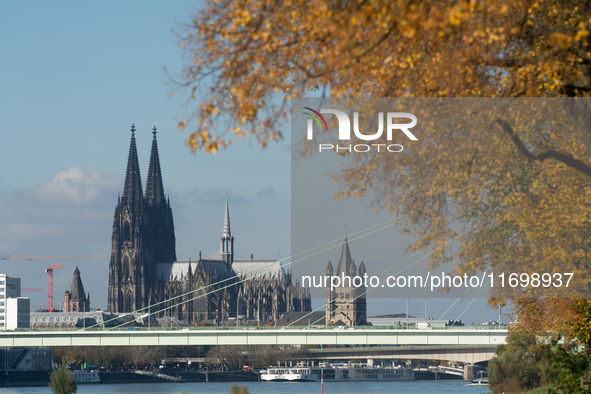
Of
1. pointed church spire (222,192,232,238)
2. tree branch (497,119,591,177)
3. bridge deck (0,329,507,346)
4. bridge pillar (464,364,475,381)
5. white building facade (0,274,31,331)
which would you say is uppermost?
pointed church spire (222,192,232,238)

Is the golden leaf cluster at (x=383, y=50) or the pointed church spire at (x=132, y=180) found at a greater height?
the pointed church spire at (x=132, y=180)

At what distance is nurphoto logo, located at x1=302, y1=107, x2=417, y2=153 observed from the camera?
13189mm

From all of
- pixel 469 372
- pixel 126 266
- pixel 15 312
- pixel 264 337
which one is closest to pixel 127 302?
pixel 126 266

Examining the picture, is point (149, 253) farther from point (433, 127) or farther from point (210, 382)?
point (433, 127)

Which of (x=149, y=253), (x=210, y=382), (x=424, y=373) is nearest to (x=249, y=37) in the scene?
(x=210, y=382)

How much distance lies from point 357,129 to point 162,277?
148m

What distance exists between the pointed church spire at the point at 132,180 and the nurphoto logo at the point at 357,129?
14459 cm

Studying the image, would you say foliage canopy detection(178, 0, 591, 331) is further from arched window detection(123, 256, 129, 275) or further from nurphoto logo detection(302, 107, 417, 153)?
arched window detection(123, 256, 129, 275)

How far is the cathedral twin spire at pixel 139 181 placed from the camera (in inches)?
6112

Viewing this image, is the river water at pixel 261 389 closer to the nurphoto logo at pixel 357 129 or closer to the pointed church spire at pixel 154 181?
the nurphoto logo at pixel 357 129

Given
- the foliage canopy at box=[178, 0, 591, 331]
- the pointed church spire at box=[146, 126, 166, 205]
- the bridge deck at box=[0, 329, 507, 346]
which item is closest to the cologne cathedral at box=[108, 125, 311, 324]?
the pointed church spire at box=[146, 126, 166, 205]

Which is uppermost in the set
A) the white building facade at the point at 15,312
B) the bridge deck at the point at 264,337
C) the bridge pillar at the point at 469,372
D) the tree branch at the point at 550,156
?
the tree branch at the point at 550,156

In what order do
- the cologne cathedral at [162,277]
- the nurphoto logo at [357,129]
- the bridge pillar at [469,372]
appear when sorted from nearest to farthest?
the nurphoto logo at [357,129] → the bridge pillar at [469,372] → the cologne cathedral at [162,277]

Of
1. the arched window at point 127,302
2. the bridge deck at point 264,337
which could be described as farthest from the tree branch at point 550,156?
the arched window at point 127,302
